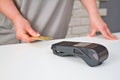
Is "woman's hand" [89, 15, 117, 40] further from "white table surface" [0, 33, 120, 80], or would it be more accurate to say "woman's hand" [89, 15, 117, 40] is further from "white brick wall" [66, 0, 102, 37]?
"white brick wall" [66, 0, 102, 37]

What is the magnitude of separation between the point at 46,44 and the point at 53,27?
0.88ft

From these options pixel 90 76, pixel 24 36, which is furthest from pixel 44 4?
pixel 90 76

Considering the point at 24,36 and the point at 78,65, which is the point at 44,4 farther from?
the point at 78,65

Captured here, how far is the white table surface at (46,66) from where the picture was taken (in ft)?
1.97

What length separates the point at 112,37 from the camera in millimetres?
922

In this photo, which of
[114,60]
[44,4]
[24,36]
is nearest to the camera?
[114,60]

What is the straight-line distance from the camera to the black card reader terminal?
0.66 meters

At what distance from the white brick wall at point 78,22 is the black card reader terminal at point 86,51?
1309mm

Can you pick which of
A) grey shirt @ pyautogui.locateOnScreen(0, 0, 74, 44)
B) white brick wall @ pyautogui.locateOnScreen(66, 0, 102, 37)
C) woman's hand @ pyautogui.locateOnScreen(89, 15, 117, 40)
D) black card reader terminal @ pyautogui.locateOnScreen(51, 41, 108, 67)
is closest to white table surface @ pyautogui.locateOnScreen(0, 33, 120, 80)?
black card reader terminal @ pyautogui.locateOnScreen(51, 41, 108, 67)

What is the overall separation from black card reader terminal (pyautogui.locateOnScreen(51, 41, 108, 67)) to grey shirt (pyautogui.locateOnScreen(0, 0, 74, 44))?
1.11 ft


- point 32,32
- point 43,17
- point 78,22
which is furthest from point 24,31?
point 78,22

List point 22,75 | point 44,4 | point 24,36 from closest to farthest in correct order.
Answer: point 22,75, point 24,36, point 44,4

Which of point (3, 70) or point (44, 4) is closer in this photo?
point (3, 70)

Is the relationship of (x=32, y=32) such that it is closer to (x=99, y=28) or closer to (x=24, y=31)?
(x=24, y=31)
